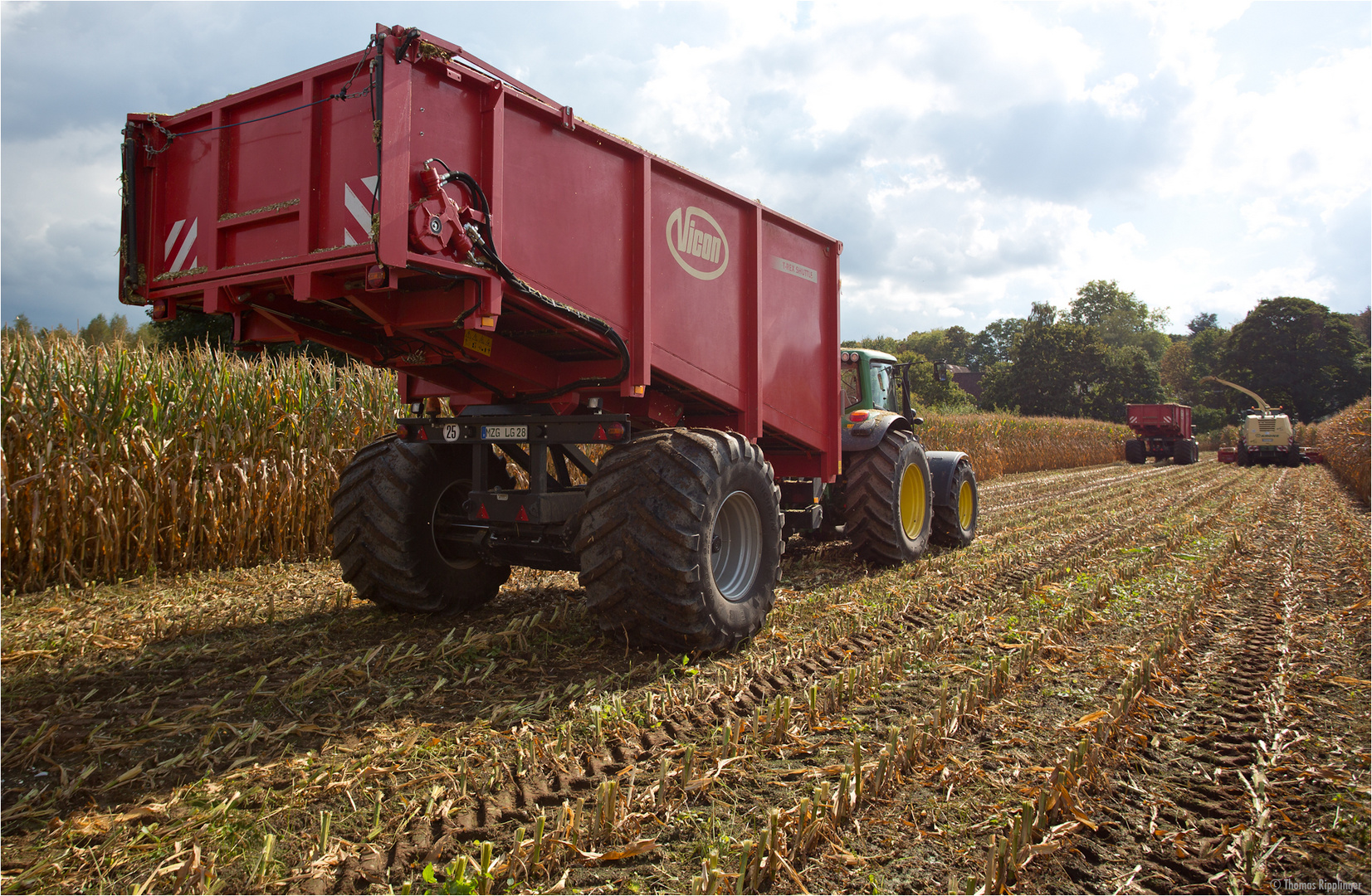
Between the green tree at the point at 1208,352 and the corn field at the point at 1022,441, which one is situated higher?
the green tree at the point at 1208,352

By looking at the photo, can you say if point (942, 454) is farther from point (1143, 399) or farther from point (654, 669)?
point (1143, 399)

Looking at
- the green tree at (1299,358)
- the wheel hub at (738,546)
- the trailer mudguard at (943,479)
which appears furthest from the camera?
the green tree at (1299,358)

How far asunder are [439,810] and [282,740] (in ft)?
3.19

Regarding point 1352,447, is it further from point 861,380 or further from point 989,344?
point 989,344

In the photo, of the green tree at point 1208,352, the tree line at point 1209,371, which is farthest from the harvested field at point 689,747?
the green tree at point 1208,352

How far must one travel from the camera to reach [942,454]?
8.46 metres

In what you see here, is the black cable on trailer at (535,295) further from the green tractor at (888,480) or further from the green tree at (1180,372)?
the green tree at (1180,372)

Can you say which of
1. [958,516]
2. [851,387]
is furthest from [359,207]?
[958,516]

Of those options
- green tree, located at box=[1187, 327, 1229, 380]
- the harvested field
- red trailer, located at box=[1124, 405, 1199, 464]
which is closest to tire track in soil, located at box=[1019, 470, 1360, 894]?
the harvested field

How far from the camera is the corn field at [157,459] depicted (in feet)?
18.7

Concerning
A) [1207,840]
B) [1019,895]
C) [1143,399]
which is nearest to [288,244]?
[1019,895]

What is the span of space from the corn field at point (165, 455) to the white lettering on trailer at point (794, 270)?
15.1 ft

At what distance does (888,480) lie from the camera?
6.87m

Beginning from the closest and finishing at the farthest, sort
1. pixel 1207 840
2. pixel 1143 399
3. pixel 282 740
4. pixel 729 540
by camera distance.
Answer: pixel 1207 840 → pixel 282 740 → pixel 729 540 → pixel 1143 399
